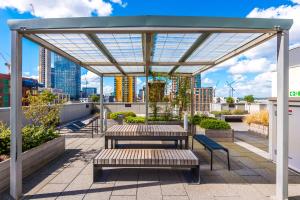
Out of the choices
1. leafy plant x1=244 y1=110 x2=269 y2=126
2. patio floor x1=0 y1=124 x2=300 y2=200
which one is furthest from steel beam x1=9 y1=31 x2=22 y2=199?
leafy plant x1=244 y1=110 x2=269 y2=126

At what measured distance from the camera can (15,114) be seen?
408 cm

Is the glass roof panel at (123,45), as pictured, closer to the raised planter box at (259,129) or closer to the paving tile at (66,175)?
the paving tile at (66,175)

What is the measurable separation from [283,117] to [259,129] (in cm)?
825

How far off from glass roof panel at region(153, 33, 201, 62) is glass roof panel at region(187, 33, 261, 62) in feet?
1.30

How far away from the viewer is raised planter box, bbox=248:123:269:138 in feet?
35.4

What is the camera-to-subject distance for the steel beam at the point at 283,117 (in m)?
4.00

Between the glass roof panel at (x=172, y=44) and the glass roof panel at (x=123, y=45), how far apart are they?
484 millimetres

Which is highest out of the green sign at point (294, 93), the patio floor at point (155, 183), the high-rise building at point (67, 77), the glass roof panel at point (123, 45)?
the high-rise building at point (67, 77)

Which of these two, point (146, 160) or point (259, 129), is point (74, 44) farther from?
point (259, 129)

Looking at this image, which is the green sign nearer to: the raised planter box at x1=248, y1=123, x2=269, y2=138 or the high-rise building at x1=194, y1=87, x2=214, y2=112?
the raised planter box at x1=248, y1=123, x2=269, y2=138

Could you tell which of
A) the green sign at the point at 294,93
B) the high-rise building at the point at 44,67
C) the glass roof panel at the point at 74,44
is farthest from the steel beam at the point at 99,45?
the high-rise building at the point at 44,67

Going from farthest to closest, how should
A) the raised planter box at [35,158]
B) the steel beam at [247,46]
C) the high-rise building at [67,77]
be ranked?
the high-rise building at [67,77]
the steel beam at [247,46]
the raised planter box at [35,158]

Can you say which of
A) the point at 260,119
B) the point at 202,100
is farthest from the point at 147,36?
the point at 202,100

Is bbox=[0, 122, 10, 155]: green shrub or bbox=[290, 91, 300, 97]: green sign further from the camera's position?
bbox=[290, 91, 300, 97]: green sign
